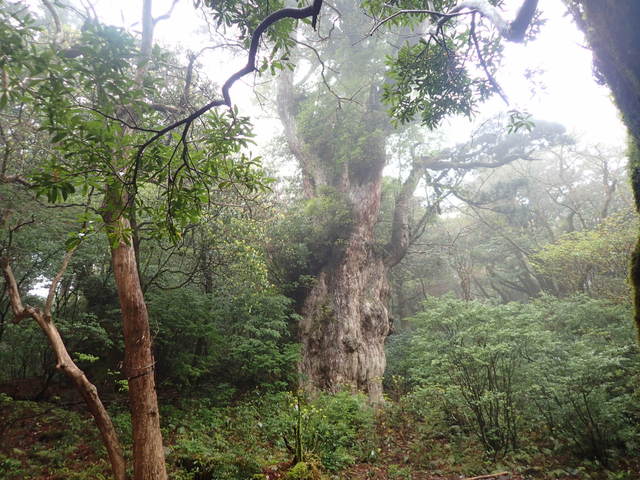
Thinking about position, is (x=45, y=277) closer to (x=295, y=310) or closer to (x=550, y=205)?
(x=295, y=310)

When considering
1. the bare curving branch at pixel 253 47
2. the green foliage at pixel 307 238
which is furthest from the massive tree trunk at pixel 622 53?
the green foliage at pixel 307 238

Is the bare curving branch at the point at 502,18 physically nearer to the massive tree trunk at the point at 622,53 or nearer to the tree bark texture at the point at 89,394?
the massive tree trunk at the point at 622,53

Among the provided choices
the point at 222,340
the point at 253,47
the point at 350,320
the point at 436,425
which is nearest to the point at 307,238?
the point at 350,320

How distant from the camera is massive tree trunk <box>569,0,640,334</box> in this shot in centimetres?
173

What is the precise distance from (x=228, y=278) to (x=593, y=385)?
22.6ft

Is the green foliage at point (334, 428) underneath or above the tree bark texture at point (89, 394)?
underneath

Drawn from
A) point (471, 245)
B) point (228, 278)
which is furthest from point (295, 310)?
point (471, 245)

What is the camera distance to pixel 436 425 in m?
6.65

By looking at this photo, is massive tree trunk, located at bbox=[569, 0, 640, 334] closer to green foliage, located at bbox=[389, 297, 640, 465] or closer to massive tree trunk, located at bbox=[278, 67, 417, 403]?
green foliage, located at bbox=[389, 297, 640, 465]

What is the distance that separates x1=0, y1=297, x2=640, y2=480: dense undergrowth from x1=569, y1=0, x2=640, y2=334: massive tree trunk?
418 cm

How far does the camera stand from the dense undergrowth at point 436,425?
477 centimetres

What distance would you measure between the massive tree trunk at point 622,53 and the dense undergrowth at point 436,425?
4.18 m

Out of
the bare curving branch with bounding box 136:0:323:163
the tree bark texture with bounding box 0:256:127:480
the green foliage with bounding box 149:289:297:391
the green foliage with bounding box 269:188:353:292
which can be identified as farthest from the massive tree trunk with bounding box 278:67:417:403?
the bare curving branch with bounding box 136:0:323:163

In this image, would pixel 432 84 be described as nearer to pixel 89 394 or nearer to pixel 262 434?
pixel 89 394
